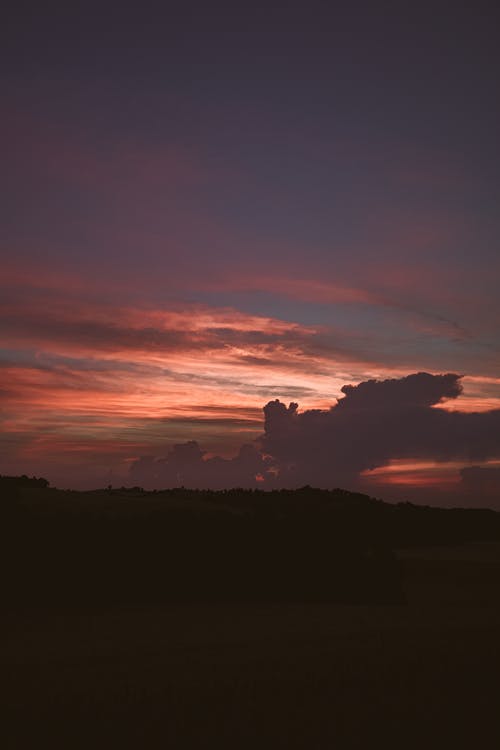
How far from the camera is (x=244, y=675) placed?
12008 mm

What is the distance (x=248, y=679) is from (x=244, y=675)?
26 cm

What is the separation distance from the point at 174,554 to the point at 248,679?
852cm

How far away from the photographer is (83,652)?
13.7m

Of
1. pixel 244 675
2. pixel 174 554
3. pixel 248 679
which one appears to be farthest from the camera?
pixel 174 554

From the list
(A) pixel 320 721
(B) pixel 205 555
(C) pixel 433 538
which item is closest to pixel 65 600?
(B) pixel 205 555

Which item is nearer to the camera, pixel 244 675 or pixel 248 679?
pixel 248 679

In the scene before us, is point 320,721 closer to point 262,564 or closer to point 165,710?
point 165,710

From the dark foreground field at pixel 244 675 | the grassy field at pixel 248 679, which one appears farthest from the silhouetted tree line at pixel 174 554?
the grassy field at pixel 248 679

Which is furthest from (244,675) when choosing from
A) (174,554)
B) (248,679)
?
(174,554)

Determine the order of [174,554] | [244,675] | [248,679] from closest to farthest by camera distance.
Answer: [248,679] < [244,675] < [174,554]

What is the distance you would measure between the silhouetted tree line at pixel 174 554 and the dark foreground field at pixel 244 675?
0.31m

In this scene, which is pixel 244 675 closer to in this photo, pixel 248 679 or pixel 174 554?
pixel 248 679

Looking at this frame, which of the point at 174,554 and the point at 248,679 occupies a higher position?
the point at 174,554

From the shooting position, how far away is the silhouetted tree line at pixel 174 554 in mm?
18891
